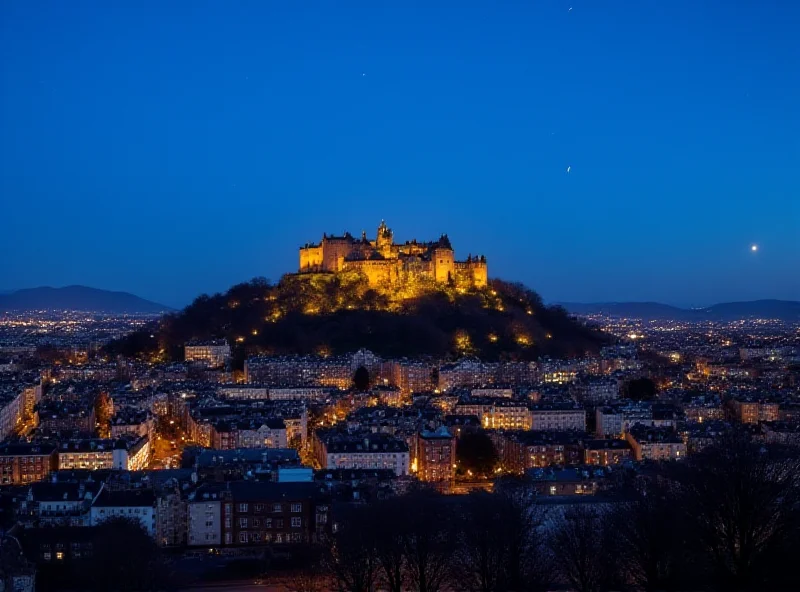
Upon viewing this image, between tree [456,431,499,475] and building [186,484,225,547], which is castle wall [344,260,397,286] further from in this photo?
building [186,484,225,547]

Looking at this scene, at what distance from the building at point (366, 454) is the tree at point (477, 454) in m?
2.43

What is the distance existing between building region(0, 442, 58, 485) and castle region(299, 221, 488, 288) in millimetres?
42875

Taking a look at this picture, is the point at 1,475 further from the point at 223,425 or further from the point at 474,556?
the point at 474,556

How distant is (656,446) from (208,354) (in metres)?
37.2

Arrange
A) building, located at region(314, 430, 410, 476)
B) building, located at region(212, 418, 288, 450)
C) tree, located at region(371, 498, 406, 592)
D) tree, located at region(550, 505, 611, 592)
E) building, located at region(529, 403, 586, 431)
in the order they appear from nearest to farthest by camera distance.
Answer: tree, located at region(550, 505, 611, 592), tree, located at region(371, 498, 406, 592), building, located at region(314, 430, 410, 476), building, located at region(212, 418, 288, 450), building, located at region(529, 403, 586, 431)

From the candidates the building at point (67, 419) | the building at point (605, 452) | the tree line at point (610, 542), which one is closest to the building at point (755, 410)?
the building at point (605, 452)

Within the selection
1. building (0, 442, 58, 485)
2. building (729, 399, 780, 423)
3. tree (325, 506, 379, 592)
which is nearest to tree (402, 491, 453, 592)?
tree (325, 506, 379, 592)

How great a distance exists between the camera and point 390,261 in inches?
2992

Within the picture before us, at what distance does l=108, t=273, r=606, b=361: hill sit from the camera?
218 feet

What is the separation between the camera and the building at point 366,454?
32906 millimetres

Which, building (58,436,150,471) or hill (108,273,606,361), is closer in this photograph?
building (58,436,150,471)

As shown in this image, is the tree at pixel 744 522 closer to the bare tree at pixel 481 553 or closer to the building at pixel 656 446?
the bare tree at pixel 481 553

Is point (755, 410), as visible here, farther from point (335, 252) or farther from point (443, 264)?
point (335, 252)

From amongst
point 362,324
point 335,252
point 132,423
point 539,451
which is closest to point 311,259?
point 335,252
